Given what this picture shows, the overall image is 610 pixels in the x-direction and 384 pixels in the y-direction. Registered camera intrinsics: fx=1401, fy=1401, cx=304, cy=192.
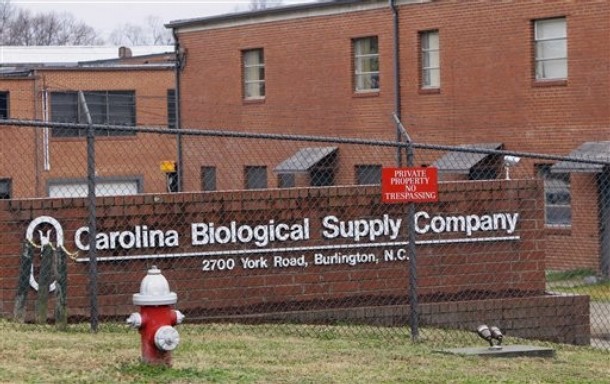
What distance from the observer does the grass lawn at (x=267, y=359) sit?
1030 cm

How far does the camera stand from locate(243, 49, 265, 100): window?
39.2 meters

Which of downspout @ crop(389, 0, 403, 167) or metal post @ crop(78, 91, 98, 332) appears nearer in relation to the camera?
metal post @ crop(78, 91, 98, 332)

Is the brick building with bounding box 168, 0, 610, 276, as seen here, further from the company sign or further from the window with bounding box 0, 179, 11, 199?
the company sign

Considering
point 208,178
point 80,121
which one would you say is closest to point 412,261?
point 208,178

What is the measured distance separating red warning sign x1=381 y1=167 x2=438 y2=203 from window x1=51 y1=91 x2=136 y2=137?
32.4 m

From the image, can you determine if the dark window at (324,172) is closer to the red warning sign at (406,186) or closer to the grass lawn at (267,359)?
the grass lawn at (267,359)

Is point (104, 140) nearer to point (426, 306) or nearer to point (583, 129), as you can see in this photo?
point (583, 129)

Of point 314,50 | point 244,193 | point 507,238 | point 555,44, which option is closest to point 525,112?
point 555,44

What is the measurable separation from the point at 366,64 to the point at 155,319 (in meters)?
26.4

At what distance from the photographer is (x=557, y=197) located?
30672 mm

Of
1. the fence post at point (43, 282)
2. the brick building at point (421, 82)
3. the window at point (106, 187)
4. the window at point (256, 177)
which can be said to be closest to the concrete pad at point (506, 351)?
the fence post at point (43, 282)

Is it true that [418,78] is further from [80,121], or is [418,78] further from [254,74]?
[80,121]

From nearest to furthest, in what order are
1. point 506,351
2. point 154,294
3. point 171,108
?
1. point 154,294
2. point 506,351
3. point 171,108

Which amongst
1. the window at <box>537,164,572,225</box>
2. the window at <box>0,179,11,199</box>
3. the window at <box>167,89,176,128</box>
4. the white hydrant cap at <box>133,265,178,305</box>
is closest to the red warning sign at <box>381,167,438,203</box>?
the white hydrant cap at <box>133,265,178,305</box>
